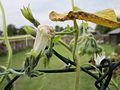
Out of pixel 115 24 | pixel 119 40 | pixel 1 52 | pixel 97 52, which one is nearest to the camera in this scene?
pixel 115 24

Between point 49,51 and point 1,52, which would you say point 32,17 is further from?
point 1,52

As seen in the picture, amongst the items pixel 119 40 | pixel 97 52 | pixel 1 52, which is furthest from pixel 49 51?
pixel 119 40

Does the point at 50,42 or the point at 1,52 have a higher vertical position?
the point at 50,42

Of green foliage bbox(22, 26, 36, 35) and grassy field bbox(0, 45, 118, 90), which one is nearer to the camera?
green foliage bbox(22, 26, 36, 35)

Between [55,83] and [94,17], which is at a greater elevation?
[94,17]

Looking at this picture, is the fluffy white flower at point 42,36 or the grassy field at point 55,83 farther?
the grassy field at point 55,83

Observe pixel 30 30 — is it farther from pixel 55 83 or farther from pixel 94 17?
pixel 55 83

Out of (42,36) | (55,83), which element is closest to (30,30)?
(42,36)

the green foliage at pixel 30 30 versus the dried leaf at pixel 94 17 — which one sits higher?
the dried leaf at pixel 94 17
